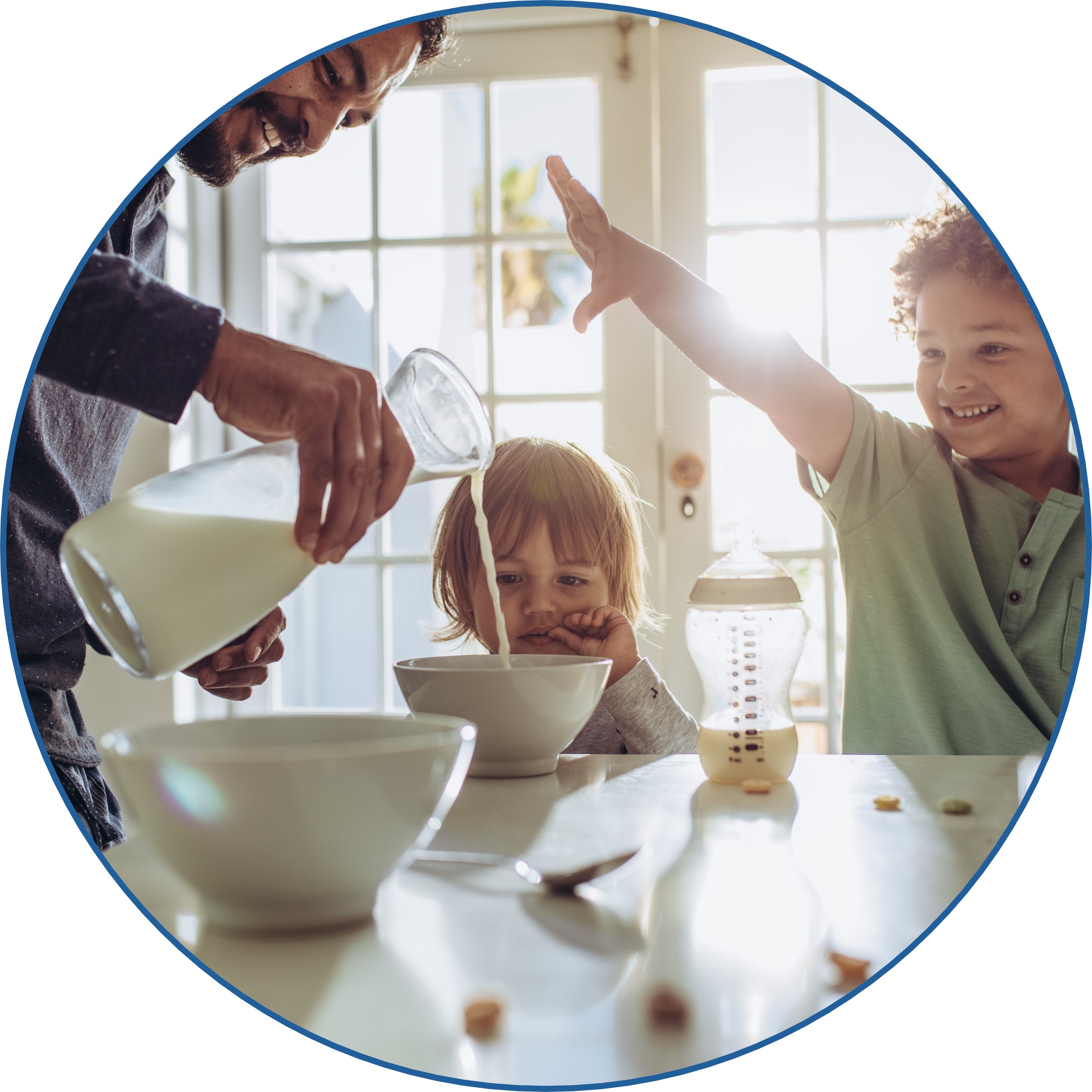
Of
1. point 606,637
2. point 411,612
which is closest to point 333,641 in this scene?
point 411,612

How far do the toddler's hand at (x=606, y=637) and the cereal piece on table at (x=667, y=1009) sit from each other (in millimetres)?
246

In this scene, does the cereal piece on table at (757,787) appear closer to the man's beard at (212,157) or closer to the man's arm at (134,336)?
the man's arm at (134,336)

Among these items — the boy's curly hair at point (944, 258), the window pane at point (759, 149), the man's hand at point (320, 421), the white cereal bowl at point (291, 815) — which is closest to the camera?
the white cereal bowl at point (291, 815)

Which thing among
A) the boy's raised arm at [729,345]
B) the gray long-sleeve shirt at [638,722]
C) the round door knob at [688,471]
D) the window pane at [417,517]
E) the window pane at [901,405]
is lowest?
the gray long-sleeve shirt at [638,722]

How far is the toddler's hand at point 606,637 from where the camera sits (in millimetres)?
467

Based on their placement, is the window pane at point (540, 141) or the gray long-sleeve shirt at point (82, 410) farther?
the window pane at point (540, 141)

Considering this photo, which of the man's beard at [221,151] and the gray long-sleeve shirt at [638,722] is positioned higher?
the man's beard at [221,151]

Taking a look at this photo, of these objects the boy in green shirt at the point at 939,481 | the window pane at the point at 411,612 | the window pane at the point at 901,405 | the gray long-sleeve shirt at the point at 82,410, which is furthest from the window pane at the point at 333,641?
the window pane at the point at 901,405

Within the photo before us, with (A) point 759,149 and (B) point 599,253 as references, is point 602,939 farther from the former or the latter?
(A) point 759,149

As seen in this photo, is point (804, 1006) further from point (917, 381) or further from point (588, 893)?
point (917, 381)

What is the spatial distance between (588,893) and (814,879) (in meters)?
0.07

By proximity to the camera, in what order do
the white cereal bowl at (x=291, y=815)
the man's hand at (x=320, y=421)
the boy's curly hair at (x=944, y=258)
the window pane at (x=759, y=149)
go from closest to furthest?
the white cereal bowl at (x=291, y=815) → the man's hand at (x=320, y=421) → the boy's curly hair at (x=944, y=258) → the window pane at (x=759, y=149)

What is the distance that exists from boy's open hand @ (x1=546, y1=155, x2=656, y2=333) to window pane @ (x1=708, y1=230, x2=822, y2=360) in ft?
0.15

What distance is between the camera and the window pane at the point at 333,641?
55cm
